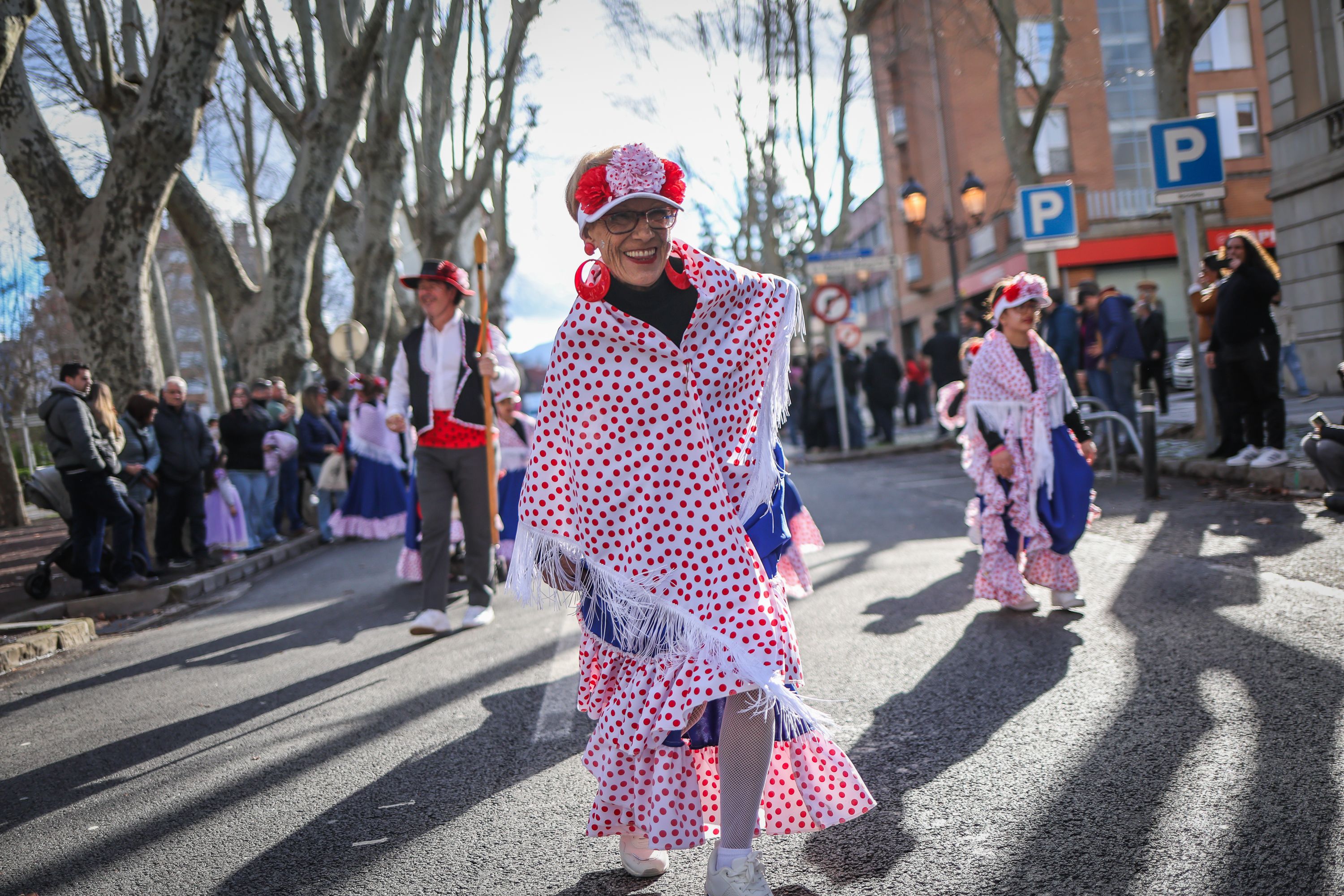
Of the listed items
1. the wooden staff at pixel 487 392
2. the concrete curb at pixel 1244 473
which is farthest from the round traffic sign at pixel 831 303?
the wooden staff at pixel 487 392

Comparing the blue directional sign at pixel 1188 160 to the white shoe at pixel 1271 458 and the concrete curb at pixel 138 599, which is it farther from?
the concrete curb at pixel 138 599

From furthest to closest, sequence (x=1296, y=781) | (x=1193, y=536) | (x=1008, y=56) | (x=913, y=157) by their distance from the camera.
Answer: (x=913, y=157), (x=1008, y=56), (x=1193, y=536), (x=1296, y=781)

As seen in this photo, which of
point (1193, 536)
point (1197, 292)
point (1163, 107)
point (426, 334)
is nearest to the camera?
point (426, 334)

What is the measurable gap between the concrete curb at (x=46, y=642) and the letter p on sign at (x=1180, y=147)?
384 inches

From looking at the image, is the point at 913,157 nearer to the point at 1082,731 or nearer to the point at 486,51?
the point at 486,51

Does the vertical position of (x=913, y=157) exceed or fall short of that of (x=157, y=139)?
it exceeds it

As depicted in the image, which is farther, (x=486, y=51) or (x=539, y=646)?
(x=486, y=51)

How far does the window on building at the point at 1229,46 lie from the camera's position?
33.4 metres

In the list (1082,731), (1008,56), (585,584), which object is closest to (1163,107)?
(1008,56)

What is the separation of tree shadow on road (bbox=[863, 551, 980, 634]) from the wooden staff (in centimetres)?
218

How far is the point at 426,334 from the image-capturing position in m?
6.82

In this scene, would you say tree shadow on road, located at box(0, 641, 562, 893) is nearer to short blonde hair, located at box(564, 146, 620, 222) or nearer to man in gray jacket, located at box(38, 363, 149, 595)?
short blonde hair, located at box(564, 146, 620, 222)

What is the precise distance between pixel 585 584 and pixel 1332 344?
1706 cm

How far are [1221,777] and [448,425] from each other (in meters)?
4.75
